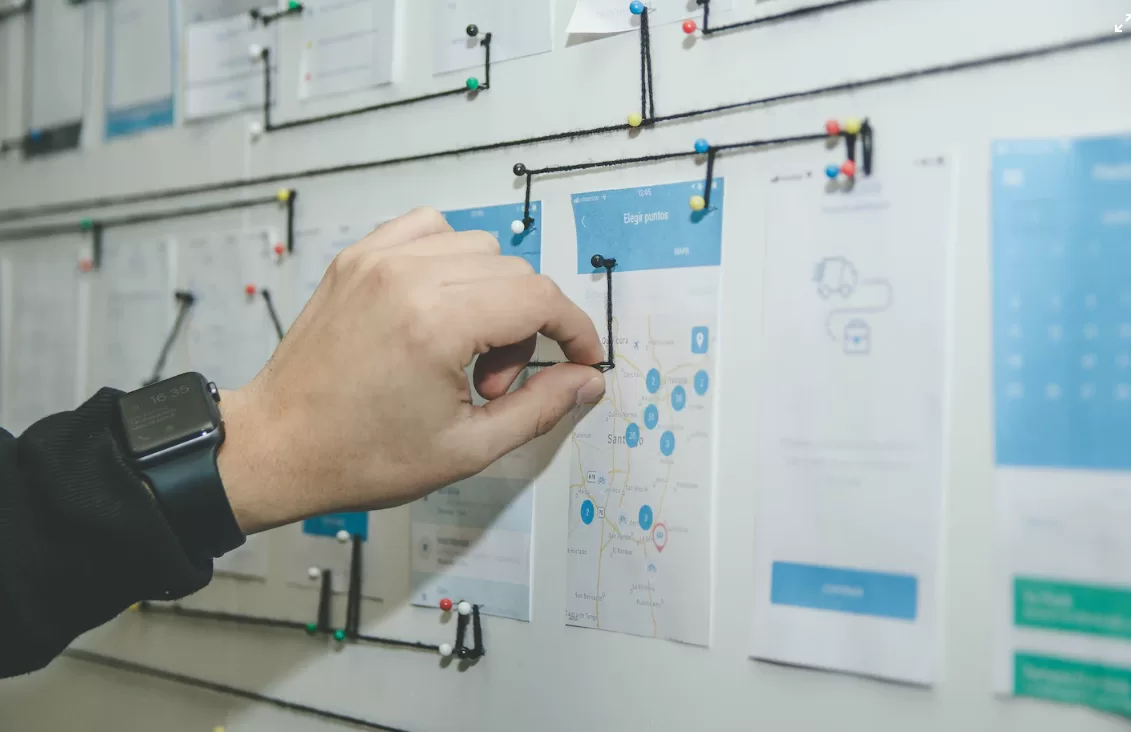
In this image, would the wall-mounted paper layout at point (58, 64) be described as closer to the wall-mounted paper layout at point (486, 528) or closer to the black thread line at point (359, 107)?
the black thread line at point (359, 107)

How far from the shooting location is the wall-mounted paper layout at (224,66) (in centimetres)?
109

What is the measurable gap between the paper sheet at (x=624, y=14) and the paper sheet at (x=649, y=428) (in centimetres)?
18

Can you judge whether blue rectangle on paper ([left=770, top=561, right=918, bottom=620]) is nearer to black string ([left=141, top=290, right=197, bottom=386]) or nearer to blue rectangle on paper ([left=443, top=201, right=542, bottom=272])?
blue rectangle on paper ([left=443, top=201, right=542, bottom=272])

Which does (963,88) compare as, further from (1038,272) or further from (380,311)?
(380,311)

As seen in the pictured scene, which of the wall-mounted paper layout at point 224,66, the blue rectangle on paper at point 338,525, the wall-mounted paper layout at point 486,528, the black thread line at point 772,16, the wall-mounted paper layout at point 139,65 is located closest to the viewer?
the black thread line at point 772,16

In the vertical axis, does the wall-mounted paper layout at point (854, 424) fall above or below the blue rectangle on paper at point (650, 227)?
below

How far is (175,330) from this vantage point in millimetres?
1141

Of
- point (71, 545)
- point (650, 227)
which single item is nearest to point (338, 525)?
point (71, 545)

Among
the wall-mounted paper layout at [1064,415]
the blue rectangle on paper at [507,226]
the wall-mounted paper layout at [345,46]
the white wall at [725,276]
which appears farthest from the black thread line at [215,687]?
the wall-mounted paper layout at [345,46]

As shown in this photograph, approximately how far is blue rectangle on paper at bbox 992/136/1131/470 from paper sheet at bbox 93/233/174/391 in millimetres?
1074

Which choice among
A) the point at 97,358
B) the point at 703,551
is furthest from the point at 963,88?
the point at 97,358

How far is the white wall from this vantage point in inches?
25.1

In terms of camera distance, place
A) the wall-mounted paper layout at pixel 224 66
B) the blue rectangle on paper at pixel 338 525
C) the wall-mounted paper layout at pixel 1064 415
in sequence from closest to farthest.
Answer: the wall-mounted paper layout at pixel 1064 415 < the blue rectangle on paper at pixel 338 525 < the wall-mounted paper layout at pixel 224 66

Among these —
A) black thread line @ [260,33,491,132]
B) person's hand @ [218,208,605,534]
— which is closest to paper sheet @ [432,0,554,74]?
black thread line @ [260,33,491,132]
